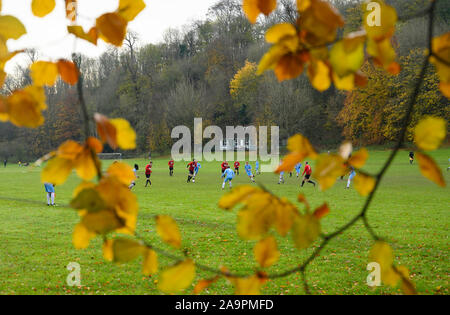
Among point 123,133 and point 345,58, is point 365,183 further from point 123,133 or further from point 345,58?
point 123,133

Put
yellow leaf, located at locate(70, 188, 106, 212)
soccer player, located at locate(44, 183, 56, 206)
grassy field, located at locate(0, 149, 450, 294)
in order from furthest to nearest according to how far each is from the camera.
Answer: soccer player, located at locate(44, 183, 56, 206)
grassy field, located at locate(0, 149, 450, 294)
yellow leaf, located at locate(70, 188, 106, 212)

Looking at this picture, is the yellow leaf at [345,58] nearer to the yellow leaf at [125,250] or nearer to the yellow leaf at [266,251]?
the yellow leaf at [266,251]

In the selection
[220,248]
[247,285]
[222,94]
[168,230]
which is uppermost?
[222,94]

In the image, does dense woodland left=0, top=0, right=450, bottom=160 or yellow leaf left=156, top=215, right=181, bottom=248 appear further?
dense woodland left=0, top=0, right=450, bottom=160

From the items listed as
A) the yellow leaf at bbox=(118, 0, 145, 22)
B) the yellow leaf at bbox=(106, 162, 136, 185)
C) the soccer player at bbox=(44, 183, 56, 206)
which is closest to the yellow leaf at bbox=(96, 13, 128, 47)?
the yellow leaf at bbox=(118, 0, 145, 22)

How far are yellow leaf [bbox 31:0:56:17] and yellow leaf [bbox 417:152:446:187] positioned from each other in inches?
34.1

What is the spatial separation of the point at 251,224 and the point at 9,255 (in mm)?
9178

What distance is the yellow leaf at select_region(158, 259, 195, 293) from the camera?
28.6 inches

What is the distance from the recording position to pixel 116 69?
62.8 metres

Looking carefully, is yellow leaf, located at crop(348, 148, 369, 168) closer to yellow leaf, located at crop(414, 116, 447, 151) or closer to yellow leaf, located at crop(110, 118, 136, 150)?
yellow leaf, located at crop(414, 116, 447, 151)

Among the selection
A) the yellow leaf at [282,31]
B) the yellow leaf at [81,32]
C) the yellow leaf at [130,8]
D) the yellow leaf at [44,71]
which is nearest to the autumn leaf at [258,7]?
the yellow leaf at [282,31]

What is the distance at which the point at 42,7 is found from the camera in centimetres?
88

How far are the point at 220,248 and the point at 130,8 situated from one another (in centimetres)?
838

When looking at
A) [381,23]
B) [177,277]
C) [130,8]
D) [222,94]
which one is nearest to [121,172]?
[177,277]
